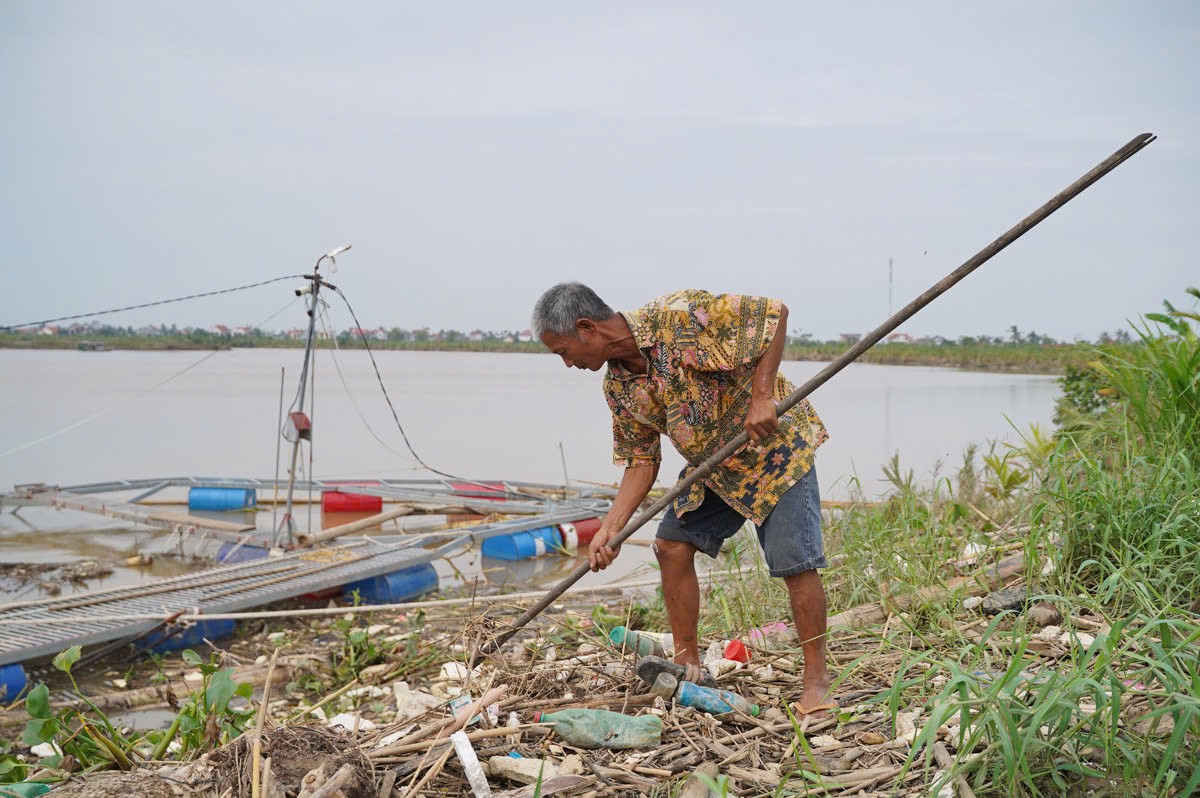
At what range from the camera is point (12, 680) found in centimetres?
466

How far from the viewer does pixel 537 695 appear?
281 centimetres

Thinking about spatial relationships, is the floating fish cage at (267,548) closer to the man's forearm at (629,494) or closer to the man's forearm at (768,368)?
the man's forearm at (629,494)

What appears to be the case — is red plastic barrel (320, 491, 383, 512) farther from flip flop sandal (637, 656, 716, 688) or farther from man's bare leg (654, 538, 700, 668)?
flip flop sandal (637, 656, 716, 688)

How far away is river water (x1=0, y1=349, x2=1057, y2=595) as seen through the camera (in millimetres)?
9281

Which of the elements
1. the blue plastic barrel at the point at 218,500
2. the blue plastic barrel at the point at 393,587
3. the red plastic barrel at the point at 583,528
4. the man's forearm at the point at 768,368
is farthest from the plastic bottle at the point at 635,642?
the blue plastic barrel at the point at 218,500

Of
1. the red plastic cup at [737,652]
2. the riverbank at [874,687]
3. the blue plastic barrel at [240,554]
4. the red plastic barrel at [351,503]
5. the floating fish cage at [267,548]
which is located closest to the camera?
the riverbank at [874,687]

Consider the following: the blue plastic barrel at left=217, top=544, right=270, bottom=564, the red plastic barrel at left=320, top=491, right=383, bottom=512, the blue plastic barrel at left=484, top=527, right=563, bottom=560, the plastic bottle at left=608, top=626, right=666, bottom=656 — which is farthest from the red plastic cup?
the red plastic barrel at left=320, top=491, right=383, bottom=512

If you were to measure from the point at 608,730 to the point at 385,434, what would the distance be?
16.6 m

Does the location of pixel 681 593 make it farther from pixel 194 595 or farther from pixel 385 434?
pixel 385 434

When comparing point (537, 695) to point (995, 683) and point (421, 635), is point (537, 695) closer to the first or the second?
point (995, 683)

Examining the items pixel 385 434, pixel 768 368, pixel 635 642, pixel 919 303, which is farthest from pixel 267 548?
pixel 385 434

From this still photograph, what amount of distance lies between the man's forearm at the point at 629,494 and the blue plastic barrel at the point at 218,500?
814 centimetres

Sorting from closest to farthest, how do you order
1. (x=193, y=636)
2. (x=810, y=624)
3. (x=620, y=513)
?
1. (x=810, y=624)
2. (x=620, y=513)
3. (x=193, y=636)

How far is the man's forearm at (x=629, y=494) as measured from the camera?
2.88 metres
